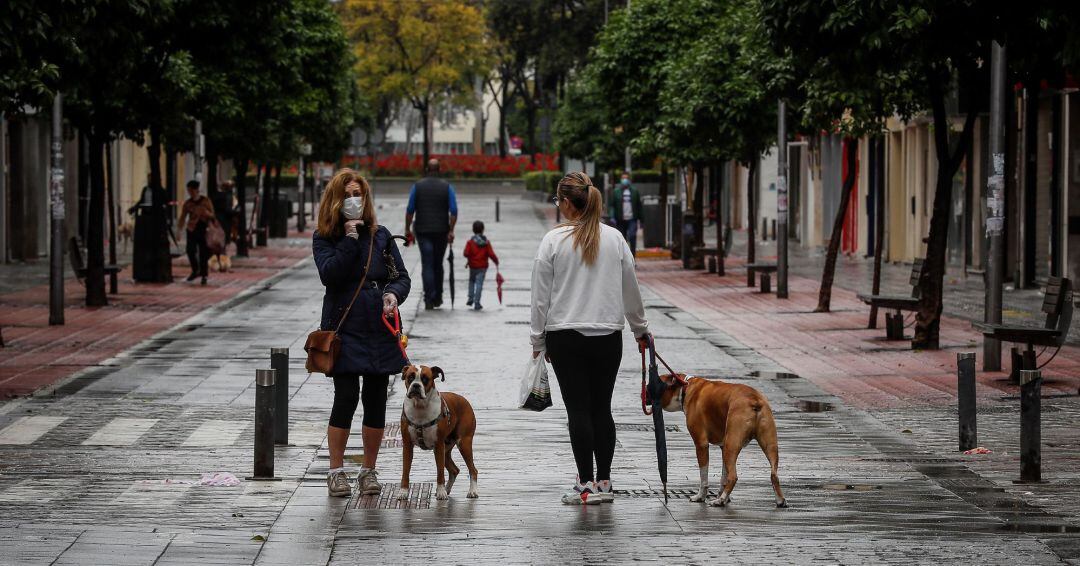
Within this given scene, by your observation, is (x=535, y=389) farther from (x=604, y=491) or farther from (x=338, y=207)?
(x=338, y=207)

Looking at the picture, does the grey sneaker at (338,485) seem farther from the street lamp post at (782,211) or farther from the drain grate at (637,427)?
the street lamp post at (782,211)

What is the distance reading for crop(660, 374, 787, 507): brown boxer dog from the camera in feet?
28.2

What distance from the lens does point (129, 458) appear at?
10.7m

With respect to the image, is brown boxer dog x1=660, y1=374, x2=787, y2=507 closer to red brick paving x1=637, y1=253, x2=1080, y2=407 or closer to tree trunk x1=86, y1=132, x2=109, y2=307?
red brick paving x1=637, y1=253, x2=1080, y2=407

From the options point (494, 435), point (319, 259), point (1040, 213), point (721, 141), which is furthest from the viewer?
point (721, 141)

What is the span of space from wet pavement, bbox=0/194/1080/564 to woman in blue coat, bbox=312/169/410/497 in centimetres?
33

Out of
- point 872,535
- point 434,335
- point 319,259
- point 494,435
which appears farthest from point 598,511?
point 434,335

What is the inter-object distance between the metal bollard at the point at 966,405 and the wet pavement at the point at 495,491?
0.18 m

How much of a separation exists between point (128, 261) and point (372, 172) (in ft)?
195

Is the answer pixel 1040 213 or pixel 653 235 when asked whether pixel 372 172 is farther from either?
pixel 1040 213

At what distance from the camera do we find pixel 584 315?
884 cm

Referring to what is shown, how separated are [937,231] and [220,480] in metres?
9.74

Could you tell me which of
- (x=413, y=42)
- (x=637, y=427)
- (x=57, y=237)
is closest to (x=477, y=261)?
(x=57, y=237)

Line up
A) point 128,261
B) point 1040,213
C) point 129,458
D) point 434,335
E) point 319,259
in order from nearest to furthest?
point 319,259 < point 129,458 < point 434,335 < point 1040,213 < point 128,261
